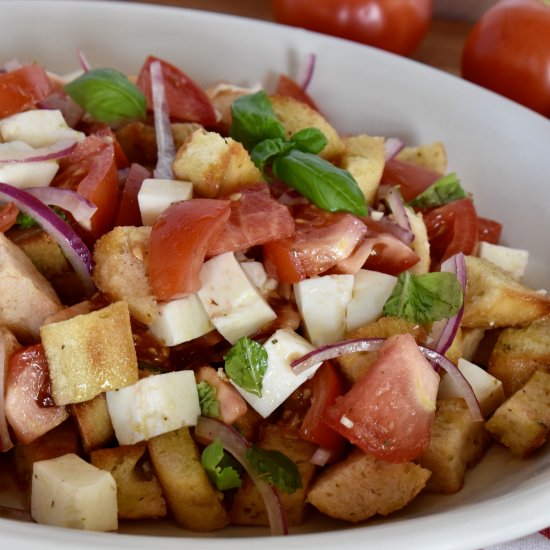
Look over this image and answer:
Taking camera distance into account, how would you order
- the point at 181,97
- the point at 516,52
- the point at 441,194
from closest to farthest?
1. the point at 441,194
2. the point at 181,97
3. the point at 516,52

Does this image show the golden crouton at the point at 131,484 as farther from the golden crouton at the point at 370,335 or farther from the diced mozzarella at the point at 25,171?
the diced mozzarella at the point at 25,171

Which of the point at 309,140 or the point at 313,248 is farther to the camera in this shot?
the point at 309,140

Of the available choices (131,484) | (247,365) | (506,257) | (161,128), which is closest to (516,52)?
(506,257)

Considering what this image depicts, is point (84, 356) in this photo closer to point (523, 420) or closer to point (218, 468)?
point (218, 468)

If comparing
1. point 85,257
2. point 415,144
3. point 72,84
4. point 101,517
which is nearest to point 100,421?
point 101,517

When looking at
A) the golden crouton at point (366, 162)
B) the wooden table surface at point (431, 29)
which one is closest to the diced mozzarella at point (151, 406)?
the golden crouton at point (366, 162)
